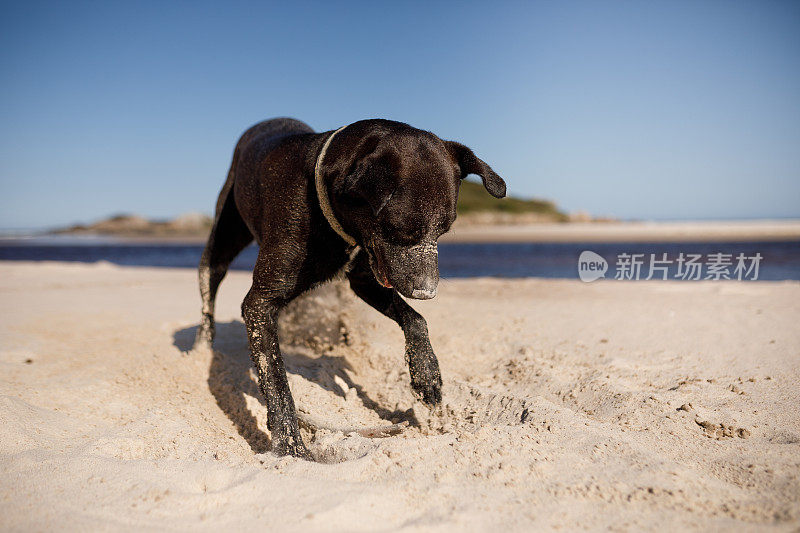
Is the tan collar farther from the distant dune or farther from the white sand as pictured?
the distant dune

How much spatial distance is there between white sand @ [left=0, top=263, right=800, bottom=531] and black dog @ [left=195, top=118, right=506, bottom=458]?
0.51 m

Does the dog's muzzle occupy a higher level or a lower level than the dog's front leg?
higher

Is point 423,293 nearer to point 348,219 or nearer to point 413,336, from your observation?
point 348,219

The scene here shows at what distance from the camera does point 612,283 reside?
863 centimetres

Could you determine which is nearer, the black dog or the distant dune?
the black dog

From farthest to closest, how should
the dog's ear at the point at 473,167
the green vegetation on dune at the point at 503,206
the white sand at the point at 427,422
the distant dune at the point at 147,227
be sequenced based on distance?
the green vegetation on dune at the point at 503,206
the distant dune at the point at 147,227
the dog's ear at the point at 473,167
the white sand at the point at 427,422

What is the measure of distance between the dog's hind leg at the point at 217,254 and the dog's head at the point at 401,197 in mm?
2040

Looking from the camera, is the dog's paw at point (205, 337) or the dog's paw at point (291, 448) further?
the dog's paw at point (205, 337)

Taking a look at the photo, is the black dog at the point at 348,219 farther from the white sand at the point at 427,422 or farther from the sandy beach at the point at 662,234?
the sandy beach at the point at 662,234

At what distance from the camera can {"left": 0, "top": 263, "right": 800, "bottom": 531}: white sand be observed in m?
1.89

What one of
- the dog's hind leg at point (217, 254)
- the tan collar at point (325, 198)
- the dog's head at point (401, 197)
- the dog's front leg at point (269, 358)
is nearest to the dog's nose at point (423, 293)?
the dog's head at point (401, 197)

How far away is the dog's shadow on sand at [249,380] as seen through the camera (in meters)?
3.24

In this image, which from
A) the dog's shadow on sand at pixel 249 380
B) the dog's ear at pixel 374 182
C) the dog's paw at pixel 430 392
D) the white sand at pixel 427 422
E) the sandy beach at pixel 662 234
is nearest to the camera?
the white sand at pixel 427 422

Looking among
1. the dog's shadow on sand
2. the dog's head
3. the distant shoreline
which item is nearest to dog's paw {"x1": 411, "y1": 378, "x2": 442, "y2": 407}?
the dog's shadow on sand
